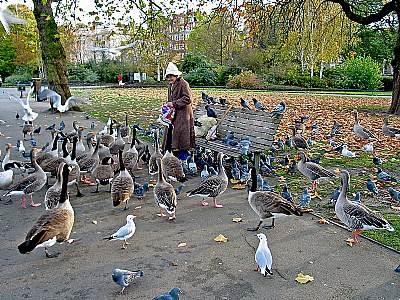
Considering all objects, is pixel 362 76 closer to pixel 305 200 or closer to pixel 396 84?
pixel 396 84

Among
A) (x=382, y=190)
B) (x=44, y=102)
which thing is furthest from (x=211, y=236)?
(x=44, y=102)

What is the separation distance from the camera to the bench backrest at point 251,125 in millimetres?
8570

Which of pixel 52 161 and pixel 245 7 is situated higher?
pixel 245 7

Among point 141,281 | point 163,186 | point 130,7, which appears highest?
point 130,7

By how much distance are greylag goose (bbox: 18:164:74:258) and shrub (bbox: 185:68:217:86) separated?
3884 cm

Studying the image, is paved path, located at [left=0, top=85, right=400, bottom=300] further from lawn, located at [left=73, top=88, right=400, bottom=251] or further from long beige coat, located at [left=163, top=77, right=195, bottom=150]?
long beige coat, located at [left=163, top=77, right=195, bottom=150]

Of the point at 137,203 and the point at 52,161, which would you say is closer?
the point at 137,203

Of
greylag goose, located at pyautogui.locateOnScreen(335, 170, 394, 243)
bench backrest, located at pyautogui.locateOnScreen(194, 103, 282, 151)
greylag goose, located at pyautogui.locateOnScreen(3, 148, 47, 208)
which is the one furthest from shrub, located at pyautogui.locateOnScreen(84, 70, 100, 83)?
greylag goose, located at pyautogui.locateOnScreen(335, 170, 394, 243)

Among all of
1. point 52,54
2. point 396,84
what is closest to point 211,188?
point 52,54

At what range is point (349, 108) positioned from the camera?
21766 mm

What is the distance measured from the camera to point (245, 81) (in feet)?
131

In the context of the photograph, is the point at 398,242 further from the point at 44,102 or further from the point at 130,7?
the point at 44,102

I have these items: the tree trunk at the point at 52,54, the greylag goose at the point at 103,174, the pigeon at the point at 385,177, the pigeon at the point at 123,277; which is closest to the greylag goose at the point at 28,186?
the greylag goose at the point at 103,174

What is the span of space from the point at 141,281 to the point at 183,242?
1103 millimetres
